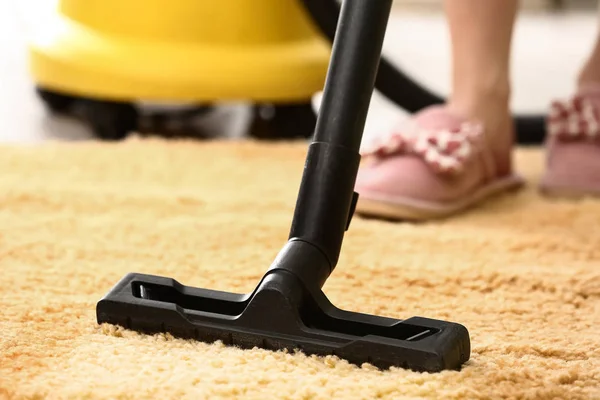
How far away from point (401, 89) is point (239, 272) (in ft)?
2.33

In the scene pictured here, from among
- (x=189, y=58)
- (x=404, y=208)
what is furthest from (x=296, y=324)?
(x=189, y=58)

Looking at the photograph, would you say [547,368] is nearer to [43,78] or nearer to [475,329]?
[475,329]

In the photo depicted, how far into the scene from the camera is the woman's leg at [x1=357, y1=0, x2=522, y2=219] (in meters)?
0.95

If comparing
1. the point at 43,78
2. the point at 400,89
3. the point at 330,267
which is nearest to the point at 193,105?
the point at 43,78

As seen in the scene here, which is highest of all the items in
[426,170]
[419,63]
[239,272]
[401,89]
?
[419,63]

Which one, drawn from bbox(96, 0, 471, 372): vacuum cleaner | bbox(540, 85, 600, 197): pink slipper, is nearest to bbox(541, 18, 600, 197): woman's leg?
bbox(540, 85, 600, 197): pink slipper

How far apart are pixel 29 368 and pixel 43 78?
39.3 inches

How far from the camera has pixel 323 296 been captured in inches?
20.8

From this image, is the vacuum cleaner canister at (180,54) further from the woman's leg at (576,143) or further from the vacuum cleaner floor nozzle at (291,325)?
the vacuum cleaner floor nozzle at (291,325)

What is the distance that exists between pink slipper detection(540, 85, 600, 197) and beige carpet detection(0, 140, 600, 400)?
4 cm

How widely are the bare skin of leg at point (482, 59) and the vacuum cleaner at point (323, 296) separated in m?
0.46

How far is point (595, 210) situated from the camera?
0.98m

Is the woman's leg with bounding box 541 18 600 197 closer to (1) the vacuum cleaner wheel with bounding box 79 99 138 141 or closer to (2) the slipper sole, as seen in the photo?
(2) the slipper sole

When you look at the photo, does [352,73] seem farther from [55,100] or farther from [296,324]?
[55,100]
